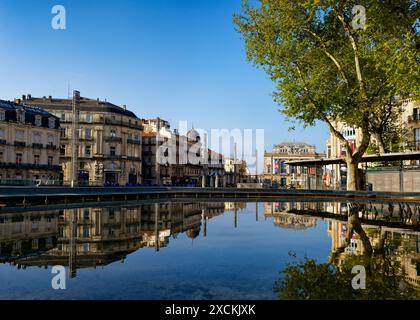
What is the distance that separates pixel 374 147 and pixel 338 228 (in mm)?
35868

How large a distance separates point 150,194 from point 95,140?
36.0m

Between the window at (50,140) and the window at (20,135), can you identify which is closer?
the window at (20,135)

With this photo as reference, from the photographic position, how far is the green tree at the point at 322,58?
25625 mm

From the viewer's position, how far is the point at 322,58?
2928 centimetres

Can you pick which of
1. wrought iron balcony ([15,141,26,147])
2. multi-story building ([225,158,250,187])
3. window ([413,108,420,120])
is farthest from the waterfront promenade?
multi-story building ([225,158,250,187])

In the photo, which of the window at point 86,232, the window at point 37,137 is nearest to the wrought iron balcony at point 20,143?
the window at point 37,137

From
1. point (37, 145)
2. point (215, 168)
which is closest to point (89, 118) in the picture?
point (37, 145)

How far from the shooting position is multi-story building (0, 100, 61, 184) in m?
51.3

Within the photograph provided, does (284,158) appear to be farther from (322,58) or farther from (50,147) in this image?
(322,58)

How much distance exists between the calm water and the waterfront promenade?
1038 centimetres

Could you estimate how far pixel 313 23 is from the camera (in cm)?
2805

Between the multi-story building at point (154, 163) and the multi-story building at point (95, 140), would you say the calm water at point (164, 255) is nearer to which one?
the multi-story building at point (95, 140)

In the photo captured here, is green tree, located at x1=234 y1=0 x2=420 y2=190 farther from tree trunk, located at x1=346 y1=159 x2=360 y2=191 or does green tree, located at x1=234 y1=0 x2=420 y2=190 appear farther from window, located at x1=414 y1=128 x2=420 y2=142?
window, located at x1=414 y1=128 x2=420 y2=142

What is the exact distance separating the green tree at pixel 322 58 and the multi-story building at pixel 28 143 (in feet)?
→ 124
